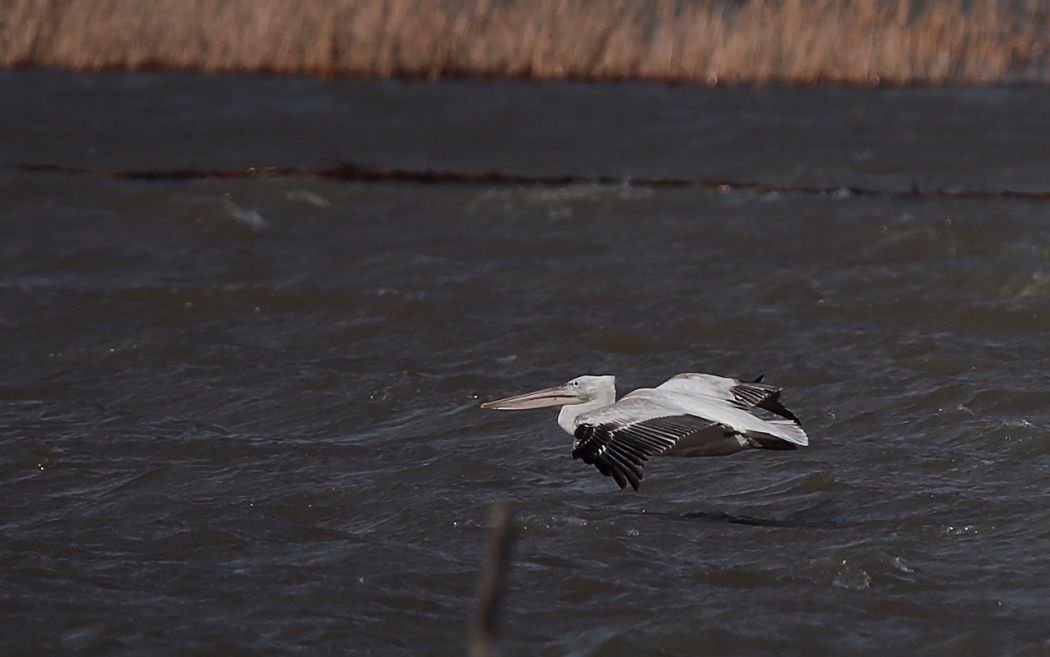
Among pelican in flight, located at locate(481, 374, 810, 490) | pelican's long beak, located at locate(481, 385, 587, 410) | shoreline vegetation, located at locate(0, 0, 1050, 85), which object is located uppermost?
shoreline vegetation, located at locate(0, 0, 1050, 85)

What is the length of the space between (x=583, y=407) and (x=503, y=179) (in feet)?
22.7

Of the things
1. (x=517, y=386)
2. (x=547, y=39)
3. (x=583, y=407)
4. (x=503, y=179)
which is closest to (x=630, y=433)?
(x=583, y=407)

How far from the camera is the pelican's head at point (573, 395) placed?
6.78 metres

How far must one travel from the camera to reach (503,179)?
1349cm

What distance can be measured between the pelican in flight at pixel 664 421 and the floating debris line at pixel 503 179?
611cm

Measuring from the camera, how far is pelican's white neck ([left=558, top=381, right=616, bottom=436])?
6.64 m

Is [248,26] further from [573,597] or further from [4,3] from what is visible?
[573,597]

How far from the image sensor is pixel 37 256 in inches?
460

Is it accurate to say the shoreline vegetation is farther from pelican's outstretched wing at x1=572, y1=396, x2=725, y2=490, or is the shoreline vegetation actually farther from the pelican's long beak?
pelican's outstretched wing at x1=572, y1=396, x2=725, y2=490

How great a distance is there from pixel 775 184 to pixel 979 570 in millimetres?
7810

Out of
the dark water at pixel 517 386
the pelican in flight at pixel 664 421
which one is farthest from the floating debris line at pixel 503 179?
the pelican in flight at pixel 664 421

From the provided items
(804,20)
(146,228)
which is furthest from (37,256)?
(804,20)

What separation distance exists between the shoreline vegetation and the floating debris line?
14.8 ft

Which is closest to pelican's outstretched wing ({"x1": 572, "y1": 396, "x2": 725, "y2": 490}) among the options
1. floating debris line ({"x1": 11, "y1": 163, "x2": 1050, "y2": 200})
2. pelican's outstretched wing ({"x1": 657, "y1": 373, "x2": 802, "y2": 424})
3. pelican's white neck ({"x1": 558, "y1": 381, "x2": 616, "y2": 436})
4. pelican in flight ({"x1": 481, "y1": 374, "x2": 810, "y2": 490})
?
pelican in flight ({"x1": 481, "y1": 374, "x2": 810, "y2": 490})
